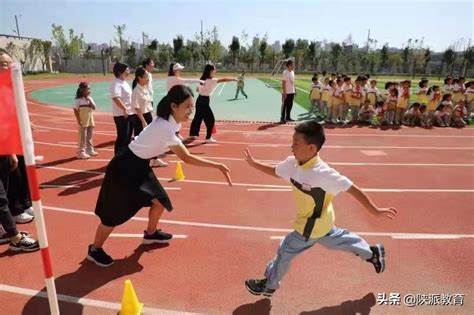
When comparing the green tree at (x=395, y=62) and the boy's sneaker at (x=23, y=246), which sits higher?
the green tree at (x=395, y=62)

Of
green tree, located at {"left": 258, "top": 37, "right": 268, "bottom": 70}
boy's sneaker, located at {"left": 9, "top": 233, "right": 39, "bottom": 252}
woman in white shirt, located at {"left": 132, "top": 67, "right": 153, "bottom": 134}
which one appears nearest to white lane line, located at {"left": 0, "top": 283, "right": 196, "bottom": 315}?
boy's sneaker, located at {"left": 9, "top": 233, "right": 39, "bottom": 252}

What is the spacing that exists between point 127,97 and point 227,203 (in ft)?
10.3

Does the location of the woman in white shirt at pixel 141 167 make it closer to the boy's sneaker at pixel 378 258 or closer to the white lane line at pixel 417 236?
the boy's sneaker at pixel 378 258

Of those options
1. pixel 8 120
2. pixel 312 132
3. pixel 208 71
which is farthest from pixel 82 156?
pixel 312 132

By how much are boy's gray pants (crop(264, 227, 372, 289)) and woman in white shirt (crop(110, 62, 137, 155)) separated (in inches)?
187

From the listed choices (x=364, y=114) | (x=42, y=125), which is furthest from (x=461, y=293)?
(x=42, y=125)

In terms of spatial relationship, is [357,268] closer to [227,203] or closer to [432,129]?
[227,203]

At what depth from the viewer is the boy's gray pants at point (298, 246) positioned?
121 inches

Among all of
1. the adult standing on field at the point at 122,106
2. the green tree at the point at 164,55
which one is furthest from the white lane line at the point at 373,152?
the green tree at the point at 164,55

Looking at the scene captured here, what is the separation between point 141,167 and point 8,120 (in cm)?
140

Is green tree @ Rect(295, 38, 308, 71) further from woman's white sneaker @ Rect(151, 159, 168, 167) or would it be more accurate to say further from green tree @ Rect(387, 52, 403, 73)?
woman's white sneaker @ Rect(151, 159, 168, 167)

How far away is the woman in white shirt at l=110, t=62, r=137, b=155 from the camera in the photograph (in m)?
6.69

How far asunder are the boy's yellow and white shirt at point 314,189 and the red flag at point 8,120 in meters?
2.03

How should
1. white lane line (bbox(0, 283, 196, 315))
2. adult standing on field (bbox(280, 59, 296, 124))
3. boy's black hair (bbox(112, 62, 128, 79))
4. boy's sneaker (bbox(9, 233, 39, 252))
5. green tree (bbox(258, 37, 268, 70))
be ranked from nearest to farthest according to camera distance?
1. white lane line (bbox(0, 283, 196, 315))
2. boy's sneaker (bbox(9, 233, 39, 252))
3. boy's black hair (bbox(112, 62, 128, 79))
4. adult standing on field (bbox(280, 59, 296, 124))
5. green tree (bbox(258, 37, 268, 70))
